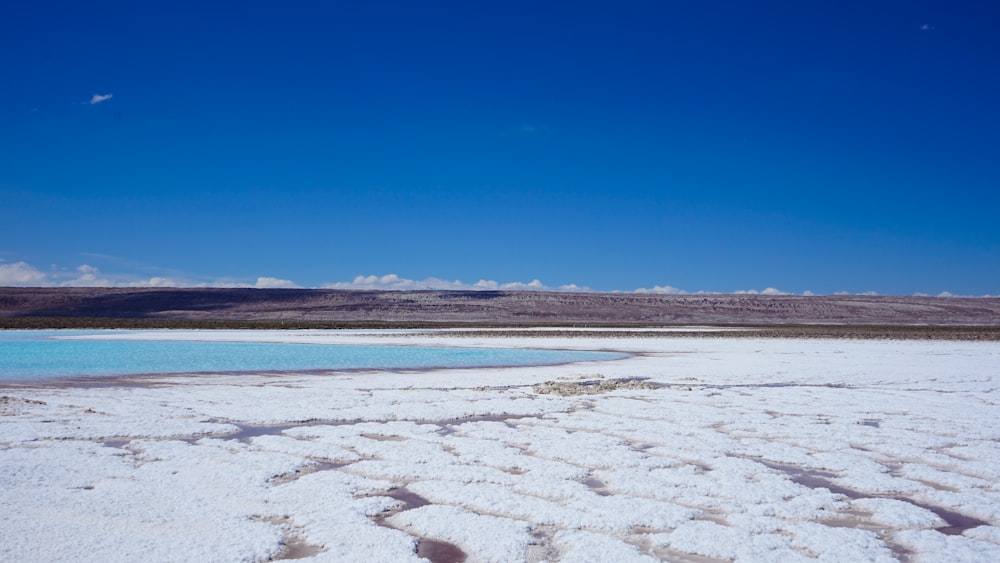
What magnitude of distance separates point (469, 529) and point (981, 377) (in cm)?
1118

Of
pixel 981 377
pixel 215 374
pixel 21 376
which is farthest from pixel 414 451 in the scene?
pixel 981 377

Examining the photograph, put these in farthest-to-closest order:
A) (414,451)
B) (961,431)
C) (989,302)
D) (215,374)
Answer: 1. (989,302)
2. (215,374)
3. (961,431)
4. (414,451)

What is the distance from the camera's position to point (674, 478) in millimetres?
4930

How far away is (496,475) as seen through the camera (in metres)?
4.97

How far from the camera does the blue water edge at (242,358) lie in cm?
1300

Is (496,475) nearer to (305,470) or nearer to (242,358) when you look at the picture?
(305,470)

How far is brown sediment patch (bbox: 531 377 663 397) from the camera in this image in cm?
969

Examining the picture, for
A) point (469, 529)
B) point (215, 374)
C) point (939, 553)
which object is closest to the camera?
point (939, 553)

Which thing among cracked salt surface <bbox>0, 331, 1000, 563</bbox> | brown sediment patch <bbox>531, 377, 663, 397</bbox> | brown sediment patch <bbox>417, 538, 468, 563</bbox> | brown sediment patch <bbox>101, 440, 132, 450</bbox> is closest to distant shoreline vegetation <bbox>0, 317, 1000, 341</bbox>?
brown sediment patch <bbox>531, 377, 663, 397</bbox>

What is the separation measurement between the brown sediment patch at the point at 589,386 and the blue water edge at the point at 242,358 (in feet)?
12.4

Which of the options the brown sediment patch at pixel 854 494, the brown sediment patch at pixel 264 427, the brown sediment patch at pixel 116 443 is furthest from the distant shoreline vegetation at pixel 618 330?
the brown sediment patch at pixel 854 494

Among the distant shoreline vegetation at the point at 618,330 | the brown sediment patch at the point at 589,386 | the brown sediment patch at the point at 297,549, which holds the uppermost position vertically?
the brown sediment patch at the point at 589,386

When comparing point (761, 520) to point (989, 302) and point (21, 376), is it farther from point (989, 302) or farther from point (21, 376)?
point (989, 302)

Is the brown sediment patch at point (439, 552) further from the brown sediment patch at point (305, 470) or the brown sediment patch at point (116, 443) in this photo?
the brown sediment patch at point (116, 443)
